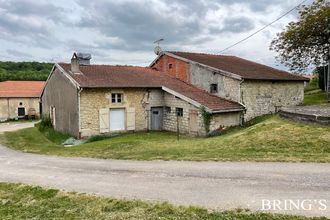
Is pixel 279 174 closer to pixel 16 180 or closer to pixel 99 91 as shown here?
pixel 16 180

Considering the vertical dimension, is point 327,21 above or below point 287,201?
above

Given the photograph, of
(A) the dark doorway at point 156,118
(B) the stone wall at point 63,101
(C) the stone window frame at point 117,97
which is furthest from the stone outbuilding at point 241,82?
(B) the stone wall at point 63,101

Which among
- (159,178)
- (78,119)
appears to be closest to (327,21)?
(78,119)

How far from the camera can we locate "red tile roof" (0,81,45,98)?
41.7 meters

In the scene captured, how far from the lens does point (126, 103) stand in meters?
22.5

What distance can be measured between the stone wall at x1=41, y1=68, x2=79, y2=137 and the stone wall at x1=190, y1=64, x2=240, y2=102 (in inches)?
357

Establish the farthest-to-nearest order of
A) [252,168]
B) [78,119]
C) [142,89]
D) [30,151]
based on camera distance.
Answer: [142,89], [78,119], [30,151], [252,168]

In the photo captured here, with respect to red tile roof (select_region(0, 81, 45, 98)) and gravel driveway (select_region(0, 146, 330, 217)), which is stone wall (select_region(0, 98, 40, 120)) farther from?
gravel driveway (select_region(0, 146, 330, 217))

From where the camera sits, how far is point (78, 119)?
822 inches

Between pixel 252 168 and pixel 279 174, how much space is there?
98 cm

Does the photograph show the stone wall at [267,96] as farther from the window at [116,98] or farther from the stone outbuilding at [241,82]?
the window at [116,98]

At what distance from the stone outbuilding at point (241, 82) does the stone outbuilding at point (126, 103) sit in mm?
701

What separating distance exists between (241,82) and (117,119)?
27.9 feet

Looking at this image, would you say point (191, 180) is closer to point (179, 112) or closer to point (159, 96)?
point (179, 112)
